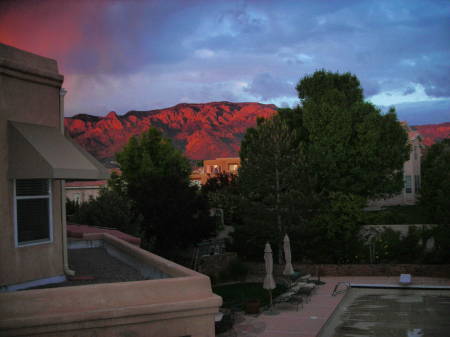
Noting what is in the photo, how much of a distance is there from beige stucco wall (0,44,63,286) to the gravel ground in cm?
61

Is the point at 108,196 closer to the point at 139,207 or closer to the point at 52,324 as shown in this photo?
the point at 139,207

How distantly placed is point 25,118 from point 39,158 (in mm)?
1050

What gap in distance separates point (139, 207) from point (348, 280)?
12.9 m

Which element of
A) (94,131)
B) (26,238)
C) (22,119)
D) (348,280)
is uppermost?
(94,131)

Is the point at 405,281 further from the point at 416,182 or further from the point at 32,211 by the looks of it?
the point at 416,182

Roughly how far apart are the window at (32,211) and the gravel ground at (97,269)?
107cm

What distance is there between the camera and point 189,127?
13062cm

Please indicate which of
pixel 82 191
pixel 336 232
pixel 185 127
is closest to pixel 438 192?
pixel 336 232

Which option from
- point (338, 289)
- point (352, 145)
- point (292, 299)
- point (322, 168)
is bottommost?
point (338, 289)

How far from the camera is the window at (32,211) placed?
31.0 feet

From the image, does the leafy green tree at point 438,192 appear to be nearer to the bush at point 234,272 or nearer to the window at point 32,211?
the bush at point 234,272

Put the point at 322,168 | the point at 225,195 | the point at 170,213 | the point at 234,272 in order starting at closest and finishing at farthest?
1. the point at 234,272
2. the point at 170,213
3. the point at 322,168
4. the point at 225,195

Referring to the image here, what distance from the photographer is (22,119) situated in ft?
31.9

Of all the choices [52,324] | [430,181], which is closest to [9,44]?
[52,324]
